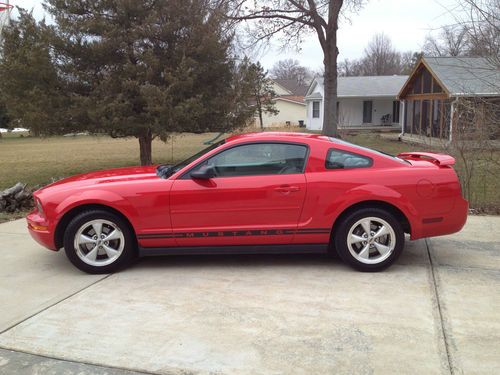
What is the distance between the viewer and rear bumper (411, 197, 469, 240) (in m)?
4.90

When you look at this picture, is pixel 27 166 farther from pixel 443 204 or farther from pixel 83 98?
pixel 443 204

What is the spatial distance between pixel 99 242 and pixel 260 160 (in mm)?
1897

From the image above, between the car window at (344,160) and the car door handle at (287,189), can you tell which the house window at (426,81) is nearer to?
the car window at (344,160)

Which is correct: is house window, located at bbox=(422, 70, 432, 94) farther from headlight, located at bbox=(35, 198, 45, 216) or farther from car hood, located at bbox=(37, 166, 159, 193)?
headlight, located at bbox=(35, 198, 45, 216)

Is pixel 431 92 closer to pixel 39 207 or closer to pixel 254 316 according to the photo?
pixel 39 207

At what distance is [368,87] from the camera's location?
3941 centimetres

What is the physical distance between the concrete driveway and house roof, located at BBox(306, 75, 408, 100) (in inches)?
1352

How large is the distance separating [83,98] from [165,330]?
33.5 feet

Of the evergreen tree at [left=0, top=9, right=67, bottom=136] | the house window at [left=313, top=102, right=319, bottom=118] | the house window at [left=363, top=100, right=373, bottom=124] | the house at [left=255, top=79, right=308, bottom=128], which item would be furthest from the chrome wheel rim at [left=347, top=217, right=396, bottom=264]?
the house at [left=255, top=79, right=308, bottom=128]

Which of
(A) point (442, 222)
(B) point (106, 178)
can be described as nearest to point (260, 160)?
(B) point (106, 178)

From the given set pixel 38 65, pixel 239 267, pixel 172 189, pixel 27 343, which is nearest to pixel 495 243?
pixel 239 267

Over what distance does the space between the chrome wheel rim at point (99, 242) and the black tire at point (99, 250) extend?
0.01m

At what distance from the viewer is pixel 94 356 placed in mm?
3338

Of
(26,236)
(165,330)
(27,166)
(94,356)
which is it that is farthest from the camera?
(27,166)
